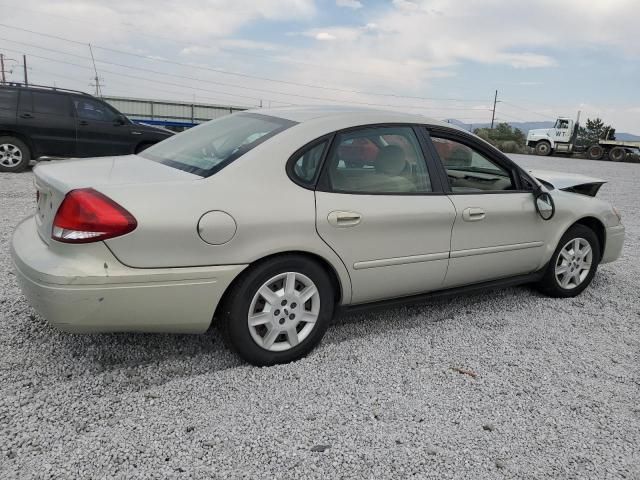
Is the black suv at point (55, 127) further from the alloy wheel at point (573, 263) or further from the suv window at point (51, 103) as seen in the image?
the alloy wheel at point (573, 263)

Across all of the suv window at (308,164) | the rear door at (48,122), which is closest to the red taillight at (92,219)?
the suv window at (308,164)

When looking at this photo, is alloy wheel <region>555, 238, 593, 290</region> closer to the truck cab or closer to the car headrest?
the car headrest

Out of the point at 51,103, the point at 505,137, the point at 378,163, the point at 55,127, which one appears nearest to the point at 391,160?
the point at 378,163

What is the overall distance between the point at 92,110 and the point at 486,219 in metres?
9.68

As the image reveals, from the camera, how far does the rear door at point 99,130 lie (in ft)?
35.1

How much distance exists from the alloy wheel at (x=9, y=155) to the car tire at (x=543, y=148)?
1228 inches

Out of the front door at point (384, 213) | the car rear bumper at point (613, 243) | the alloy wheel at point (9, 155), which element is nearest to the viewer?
the front door at point (384, 213)

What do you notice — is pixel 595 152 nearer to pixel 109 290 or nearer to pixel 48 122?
pixel 48 122

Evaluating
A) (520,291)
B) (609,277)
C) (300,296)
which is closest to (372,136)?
(300,296)

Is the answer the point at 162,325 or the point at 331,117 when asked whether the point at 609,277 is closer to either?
the point at 331,117

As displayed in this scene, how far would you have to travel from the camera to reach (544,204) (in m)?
4.00

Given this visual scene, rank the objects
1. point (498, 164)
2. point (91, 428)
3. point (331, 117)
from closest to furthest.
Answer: point (91, 428) → point (331, 117) → point (498, 164)

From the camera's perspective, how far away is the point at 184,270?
257 centimetres

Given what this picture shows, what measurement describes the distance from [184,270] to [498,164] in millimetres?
2502
